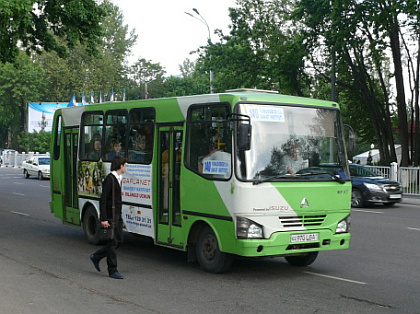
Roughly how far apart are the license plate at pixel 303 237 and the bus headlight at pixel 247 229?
503mm

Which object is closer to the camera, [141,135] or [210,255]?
[210,255]

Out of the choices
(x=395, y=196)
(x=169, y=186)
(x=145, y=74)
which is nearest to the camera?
(x=169, y=186)

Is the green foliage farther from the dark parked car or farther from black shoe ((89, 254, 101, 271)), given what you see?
black shoe ((89, 254, 101, 271))

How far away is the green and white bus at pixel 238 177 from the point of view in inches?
362

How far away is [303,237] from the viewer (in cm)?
944

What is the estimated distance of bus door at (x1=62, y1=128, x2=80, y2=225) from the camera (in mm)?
13461

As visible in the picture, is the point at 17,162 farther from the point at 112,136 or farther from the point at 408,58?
the point at 112,136

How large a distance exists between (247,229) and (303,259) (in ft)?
6.03

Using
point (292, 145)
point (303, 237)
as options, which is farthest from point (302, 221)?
point (292, 145)

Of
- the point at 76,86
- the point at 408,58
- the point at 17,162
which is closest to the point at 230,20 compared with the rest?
the point at 408,58

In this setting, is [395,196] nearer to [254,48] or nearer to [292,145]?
[292,145]

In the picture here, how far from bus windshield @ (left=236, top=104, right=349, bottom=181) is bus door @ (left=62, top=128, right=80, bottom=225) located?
5.23m

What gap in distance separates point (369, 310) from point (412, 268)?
3157 millimetres

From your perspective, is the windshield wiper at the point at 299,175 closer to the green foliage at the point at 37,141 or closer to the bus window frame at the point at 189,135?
the bus window frame at the point at 189,135
